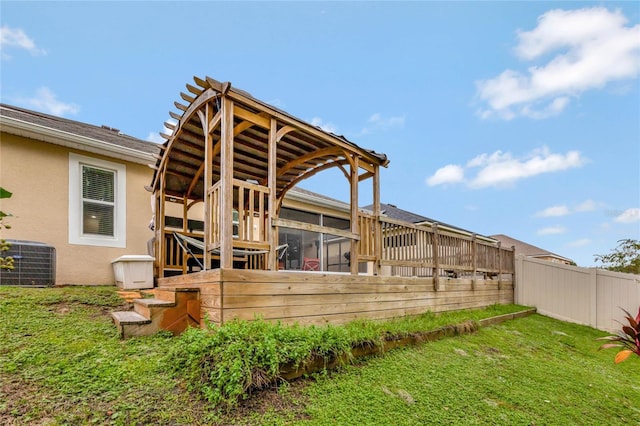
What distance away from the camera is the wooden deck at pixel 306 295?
11.0 ft

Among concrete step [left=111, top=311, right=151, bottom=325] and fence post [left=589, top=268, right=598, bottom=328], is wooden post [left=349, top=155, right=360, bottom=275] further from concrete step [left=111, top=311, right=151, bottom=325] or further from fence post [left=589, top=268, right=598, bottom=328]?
fence post [left=589, top=268, right=598, bottom=328]

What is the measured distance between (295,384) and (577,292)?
28.7 feet

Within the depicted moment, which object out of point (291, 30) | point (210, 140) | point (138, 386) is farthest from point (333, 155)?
point (291, 30)

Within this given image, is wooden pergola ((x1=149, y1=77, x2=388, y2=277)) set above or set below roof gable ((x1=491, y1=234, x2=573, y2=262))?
above

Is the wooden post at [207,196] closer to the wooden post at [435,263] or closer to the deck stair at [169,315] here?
the deck stair at [169,315]

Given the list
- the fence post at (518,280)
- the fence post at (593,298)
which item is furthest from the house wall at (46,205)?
the fence post at (593,298)

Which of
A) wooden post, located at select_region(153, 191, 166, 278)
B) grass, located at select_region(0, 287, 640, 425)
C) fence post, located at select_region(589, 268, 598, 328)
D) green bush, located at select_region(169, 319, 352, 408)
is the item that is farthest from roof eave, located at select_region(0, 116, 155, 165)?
fence post, located at select_region(589, 268, 598, 328)

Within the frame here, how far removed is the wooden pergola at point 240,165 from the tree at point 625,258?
1317 cm

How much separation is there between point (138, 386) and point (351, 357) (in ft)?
6.42

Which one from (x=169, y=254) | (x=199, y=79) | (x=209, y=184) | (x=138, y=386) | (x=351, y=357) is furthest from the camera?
(x=169, y=254)

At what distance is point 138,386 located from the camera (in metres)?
2.53

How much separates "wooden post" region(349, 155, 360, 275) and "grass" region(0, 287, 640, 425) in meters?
0.94

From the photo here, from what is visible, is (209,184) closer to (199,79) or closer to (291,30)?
(199,79)

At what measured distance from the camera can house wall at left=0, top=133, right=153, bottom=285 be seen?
18.4ft
